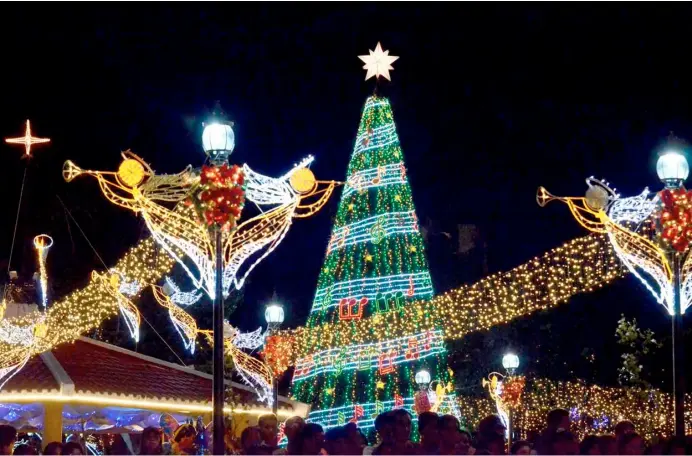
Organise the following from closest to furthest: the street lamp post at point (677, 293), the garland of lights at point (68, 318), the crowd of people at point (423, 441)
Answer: the crowd of people at point (423, 441) < the street lamp post at point (677, 293) < the garland of lights at point (68, 318)

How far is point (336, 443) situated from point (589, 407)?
24.1 metres

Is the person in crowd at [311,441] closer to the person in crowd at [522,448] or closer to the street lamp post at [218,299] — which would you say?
the person in crowd at [522,448]

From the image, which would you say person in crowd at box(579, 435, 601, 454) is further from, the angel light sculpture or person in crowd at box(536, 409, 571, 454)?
the angel light sculpture

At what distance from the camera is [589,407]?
105 feet

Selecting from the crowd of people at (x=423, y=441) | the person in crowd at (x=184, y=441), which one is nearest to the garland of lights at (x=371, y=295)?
the person in crowd at (x=184, y=441)

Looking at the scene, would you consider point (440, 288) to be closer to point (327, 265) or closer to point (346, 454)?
point (327, 265)

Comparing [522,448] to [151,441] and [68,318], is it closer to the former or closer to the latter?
[151,441]

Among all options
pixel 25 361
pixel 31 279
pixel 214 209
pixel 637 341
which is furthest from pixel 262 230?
pixel 637 341

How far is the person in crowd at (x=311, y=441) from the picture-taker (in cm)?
892

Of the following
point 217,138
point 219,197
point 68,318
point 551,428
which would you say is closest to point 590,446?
point 551,428

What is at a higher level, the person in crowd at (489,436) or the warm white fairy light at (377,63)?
the warm white fairy light at (377,63)

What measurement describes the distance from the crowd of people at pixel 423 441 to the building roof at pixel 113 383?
357 inches

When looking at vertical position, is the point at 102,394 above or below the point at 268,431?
above

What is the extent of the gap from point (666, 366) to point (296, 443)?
27285mm
